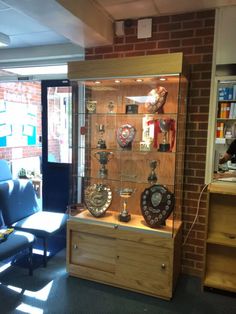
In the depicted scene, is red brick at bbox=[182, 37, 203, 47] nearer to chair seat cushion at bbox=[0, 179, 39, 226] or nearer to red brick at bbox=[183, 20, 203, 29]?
red brick at bbox=[183, 20, 203, 29]

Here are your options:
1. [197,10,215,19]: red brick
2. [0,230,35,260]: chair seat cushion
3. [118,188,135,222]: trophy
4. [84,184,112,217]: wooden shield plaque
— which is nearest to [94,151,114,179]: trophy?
[84,184,112,217]: wooden shield plaque

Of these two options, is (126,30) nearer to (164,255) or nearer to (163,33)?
(163,33)

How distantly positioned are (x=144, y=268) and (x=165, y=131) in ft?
3.90

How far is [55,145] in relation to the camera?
3.66m

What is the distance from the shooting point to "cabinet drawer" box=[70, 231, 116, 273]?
241 cm

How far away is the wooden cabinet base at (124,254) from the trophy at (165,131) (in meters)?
0.68

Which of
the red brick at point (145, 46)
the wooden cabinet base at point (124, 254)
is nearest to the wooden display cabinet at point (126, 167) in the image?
the wooden cabinet base at point (124, 254)

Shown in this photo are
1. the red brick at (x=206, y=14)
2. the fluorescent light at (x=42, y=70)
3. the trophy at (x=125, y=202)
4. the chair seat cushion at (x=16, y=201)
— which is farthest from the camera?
the fluorescent light at (x=42, y=70)

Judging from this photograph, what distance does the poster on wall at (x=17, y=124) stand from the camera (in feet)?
15.1

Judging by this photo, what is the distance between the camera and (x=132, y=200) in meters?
2.67

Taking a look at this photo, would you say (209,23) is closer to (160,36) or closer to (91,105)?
(160,36)

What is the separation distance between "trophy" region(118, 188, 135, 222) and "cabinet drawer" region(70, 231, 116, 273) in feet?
0.70

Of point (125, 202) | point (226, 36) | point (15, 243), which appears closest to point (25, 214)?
point (15, 243)

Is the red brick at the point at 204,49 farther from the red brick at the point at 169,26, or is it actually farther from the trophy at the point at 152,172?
A: the trophy at the point at 152,172
